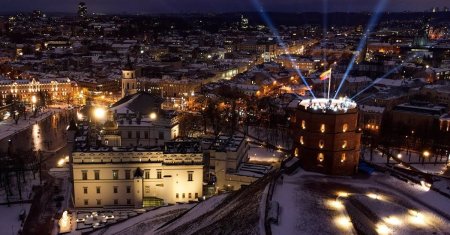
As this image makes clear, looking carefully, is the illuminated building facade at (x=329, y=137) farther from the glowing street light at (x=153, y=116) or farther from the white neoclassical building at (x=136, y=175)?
the glowing street light at (x=153, y=116)

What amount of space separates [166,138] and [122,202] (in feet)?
35.4

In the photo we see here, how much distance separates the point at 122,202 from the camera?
140 feet

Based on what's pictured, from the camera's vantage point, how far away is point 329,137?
100ft

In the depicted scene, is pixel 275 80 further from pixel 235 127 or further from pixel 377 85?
pixel 235 127

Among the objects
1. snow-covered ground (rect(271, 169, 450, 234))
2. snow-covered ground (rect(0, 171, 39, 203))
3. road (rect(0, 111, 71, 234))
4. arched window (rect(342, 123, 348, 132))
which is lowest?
road (rect(0, 111, 71, 234))

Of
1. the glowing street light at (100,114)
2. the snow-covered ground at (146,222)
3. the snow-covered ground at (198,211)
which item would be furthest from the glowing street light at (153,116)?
the snow-covered ground at (198,211)

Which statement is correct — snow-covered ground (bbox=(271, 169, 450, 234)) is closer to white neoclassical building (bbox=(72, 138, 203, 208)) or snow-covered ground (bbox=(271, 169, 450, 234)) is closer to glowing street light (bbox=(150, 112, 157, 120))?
white neoclassical building (bbox=(72, 138, 203, 208))

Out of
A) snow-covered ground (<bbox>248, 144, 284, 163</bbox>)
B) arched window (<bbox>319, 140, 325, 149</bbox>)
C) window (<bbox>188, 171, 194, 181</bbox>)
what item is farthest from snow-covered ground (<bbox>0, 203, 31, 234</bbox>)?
snow-covered ground (<bbox>248, 144, 284, 163</bbox>)

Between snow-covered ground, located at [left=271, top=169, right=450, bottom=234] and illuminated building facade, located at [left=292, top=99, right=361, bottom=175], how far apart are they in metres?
0.97

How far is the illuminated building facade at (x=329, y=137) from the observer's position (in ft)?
99.6

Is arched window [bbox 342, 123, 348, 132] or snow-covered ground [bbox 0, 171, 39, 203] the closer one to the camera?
arched window [bbox 342, 123, 348, 132]

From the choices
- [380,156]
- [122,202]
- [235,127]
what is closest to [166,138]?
[122,202]

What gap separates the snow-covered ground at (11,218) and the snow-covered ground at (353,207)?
21.4m

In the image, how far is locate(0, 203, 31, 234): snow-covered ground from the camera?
Result: 3622cm
